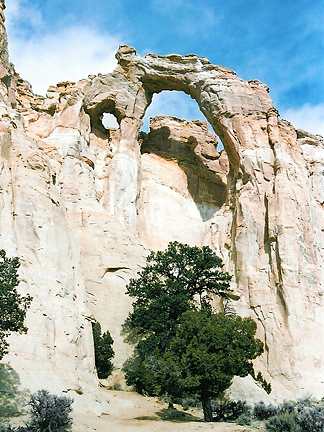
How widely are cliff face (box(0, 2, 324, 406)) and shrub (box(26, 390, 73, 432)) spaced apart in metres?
2.66

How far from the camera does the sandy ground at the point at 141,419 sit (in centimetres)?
1389

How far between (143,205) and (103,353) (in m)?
18.7

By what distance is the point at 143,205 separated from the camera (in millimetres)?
40500

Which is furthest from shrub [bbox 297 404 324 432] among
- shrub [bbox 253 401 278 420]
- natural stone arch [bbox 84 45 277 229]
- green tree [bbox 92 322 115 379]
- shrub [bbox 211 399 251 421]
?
natural stone arch [bbox 84 45 277 229]

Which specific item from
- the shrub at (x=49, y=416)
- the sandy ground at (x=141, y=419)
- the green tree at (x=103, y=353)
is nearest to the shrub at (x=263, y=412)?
the sandy ground at (x=141, y=419)

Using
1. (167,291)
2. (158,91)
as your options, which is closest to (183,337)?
(167,291)

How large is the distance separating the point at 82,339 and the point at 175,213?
22836 mm

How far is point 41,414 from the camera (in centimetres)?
1213

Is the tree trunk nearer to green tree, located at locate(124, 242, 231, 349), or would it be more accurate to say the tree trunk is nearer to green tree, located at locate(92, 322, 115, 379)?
green tree, located at locate(124, 242, 231, 349)

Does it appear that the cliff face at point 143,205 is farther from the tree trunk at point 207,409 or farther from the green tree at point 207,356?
the tree trunk at point 207,409

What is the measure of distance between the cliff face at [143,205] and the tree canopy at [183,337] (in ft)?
7.10

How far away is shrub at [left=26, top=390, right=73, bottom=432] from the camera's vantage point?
470 inches

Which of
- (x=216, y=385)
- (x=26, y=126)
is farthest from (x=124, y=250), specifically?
(x=26, y=126)

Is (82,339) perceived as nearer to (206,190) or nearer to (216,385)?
(216,385)
